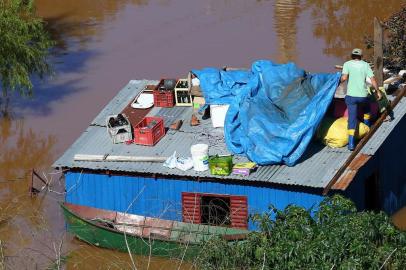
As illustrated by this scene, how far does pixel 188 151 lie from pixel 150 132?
2.95ft

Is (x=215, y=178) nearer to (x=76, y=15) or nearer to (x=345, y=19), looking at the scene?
(x=345, y=19)

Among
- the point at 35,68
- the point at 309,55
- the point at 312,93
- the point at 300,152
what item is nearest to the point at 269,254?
the point at 300,152

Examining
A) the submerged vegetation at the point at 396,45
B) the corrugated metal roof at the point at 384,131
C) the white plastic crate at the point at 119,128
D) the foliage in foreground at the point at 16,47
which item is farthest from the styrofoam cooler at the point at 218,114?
the foliage in foreground at the point at 16,47

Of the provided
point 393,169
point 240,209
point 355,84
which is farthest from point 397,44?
point 240,209

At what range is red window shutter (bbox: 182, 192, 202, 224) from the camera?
1878 centimetres

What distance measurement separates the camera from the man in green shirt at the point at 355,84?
1789 cm

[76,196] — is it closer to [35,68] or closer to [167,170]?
[167,170]

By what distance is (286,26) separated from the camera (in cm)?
3612

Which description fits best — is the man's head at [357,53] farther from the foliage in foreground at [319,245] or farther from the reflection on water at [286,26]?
the reflection on water at [286,26]

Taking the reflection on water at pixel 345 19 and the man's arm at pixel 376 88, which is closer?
the man's arm at pixel 376 88

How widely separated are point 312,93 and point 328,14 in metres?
18.6

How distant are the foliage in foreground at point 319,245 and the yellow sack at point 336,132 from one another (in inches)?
202

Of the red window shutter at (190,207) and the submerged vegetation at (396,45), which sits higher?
the submerged vegetation at (396,45)

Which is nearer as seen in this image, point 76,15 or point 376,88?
point 376,88
